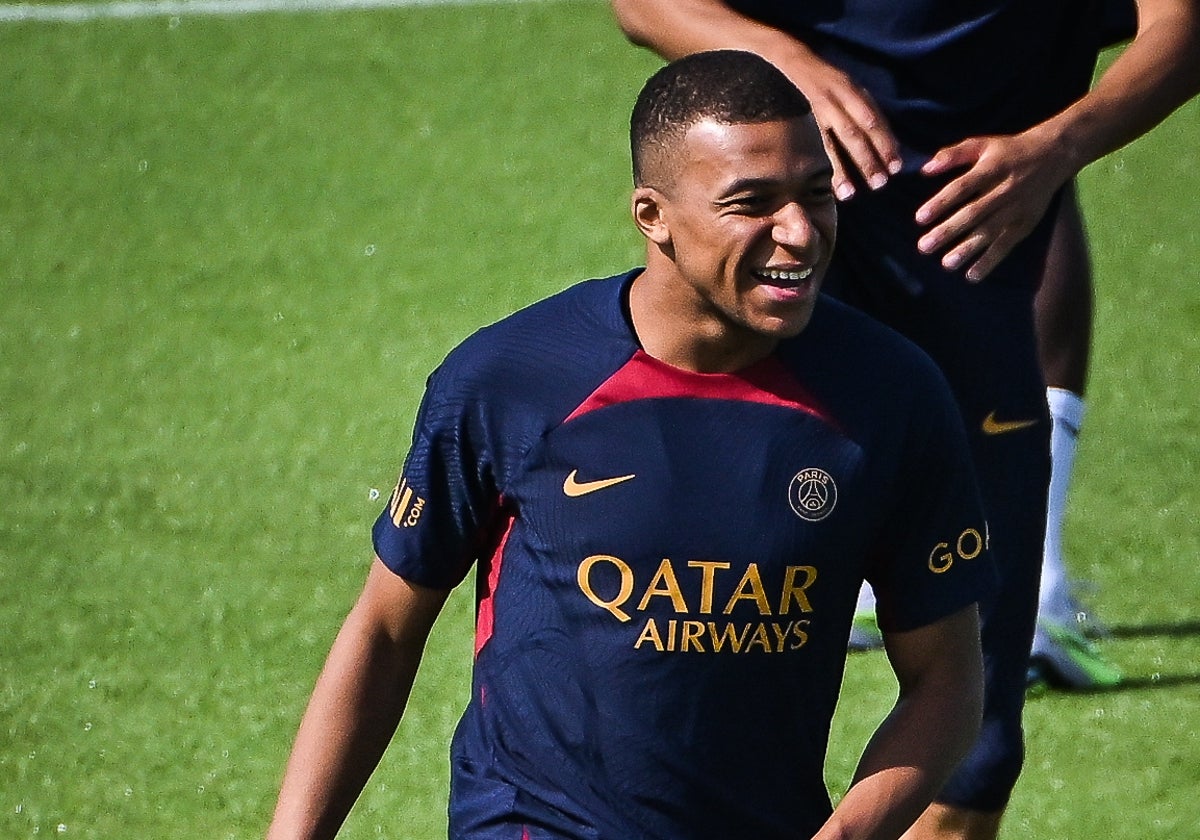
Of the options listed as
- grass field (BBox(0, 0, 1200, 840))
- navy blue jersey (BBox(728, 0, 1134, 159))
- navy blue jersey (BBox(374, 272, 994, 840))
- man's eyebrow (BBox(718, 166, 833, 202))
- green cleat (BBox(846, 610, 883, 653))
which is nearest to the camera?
man's eyebrow (BBox(718, 166, 833, 202))

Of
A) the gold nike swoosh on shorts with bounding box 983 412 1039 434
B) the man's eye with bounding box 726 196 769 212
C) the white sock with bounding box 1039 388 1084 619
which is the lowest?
the white sock with bounding box 1039 388 1084 619

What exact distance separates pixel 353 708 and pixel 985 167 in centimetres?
121

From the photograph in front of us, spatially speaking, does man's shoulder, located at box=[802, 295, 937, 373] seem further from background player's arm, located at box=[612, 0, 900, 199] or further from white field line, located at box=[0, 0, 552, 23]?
white field line, located at box=[0, 0, 552, 23]

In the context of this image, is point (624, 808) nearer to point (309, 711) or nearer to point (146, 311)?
point (309, 711)

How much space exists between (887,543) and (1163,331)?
4624 mm

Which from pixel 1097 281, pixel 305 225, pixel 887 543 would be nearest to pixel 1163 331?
pixel 1097 281

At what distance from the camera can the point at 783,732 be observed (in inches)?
109

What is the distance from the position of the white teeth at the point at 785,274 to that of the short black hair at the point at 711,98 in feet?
0.62

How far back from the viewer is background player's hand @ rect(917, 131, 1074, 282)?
3.14m

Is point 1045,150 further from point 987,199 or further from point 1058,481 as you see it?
point 1058,481

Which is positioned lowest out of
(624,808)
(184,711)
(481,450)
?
(184,711)

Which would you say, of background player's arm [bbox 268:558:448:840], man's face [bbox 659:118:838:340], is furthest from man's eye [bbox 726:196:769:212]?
background player's arm [bbox 268:558:448:840]

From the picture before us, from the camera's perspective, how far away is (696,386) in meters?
2.77

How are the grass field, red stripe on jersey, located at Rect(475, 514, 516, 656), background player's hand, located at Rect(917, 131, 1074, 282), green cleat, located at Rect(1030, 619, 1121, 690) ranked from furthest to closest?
green cleat, located at Rect(1030, 619, 1121, 690) < the grass field < background player's hand, located at Rect(917, 131, 1074, 282) < red stripe on jersey, located at Rect(475, 514, 516, 656)
